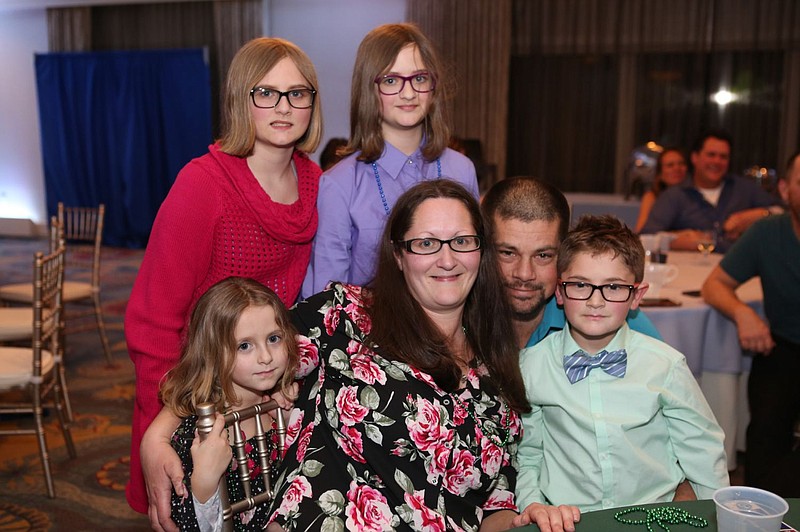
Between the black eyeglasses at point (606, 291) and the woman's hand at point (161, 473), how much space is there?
2.97ft

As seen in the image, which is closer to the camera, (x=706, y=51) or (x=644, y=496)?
(x=644, y=496)

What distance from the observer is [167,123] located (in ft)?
33.7

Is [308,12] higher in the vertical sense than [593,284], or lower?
higher

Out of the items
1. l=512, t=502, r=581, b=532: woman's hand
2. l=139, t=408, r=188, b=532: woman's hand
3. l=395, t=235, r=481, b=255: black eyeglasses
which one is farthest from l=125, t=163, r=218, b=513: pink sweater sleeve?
l=512, t=502, r=581, b=532: woman's hand

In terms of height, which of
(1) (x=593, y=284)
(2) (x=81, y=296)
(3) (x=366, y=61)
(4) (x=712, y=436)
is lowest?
(2) (x=81, y=296)

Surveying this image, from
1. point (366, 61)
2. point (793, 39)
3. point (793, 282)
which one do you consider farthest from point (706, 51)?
point (366, 61)

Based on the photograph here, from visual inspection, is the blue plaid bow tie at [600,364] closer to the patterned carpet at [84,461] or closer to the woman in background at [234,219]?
the woman in background at [234,219]

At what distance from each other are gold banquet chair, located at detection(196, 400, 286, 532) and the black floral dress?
0.06ft

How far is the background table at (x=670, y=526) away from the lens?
1.28 metres

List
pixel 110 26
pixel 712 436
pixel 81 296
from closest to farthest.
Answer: pixel 712 436
pixel 81 296
pixel 110 26

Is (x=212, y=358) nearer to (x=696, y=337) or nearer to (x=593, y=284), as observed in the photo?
(x=593, y=284)

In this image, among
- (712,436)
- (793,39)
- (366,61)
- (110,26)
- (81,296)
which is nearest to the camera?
(712,436)

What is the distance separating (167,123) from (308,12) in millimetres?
2309

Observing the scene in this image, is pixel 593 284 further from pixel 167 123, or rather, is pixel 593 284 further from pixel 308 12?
pixel 167 123
